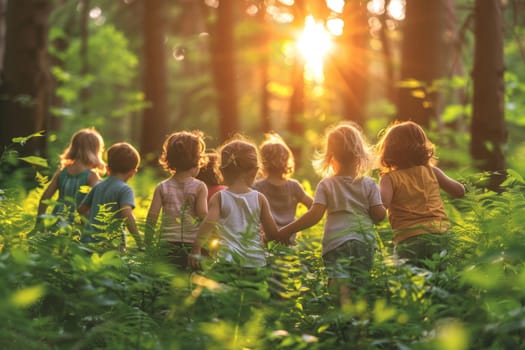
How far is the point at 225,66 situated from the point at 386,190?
34.0 feet

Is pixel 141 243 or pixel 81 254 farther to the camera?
pixel 141 243

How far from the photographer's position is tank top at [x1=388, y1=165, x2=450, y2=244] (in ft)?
19.3

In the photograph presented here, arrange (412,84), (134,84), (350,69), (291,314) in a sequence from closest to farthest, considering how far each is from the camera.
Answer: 1. (291,314)
2. (412,84)
3. (350,69)
4. (134,84)

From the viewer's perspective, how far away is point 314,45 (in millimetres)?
19078

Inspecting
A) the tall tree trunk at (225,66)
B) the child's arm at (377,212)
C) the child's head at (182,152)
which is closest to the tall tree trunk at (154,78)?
the tall tree trunk at (225,66)

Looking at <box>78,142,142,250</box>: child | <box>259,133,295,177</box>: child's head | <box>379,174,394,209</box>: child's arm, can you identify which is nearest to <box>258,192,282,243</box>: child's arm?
<box>379,174,394,209</box>: child's arm

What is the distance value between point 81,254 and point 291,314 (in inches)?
54.6

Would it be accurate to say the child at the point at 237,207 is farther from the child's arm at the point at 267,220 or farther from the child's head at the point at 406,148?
the child's head at the point at 406,148

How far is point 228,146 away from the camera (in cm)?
592

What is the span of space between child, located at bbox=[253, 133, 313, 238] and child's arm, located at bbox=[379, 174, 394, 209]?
118cm

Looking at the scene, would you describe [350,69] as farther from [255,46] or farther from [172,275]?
[172,275]

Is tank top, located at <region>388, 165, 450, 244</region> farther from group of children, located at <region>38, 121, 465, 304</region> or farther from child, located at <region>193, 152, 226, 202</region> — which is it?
child, located at <region>193, 152, 226, 202</region>

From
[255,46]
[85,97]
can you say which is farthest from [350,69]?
[85,97]

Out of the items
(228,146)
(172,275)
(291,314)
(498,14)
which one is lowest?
(291,314)
